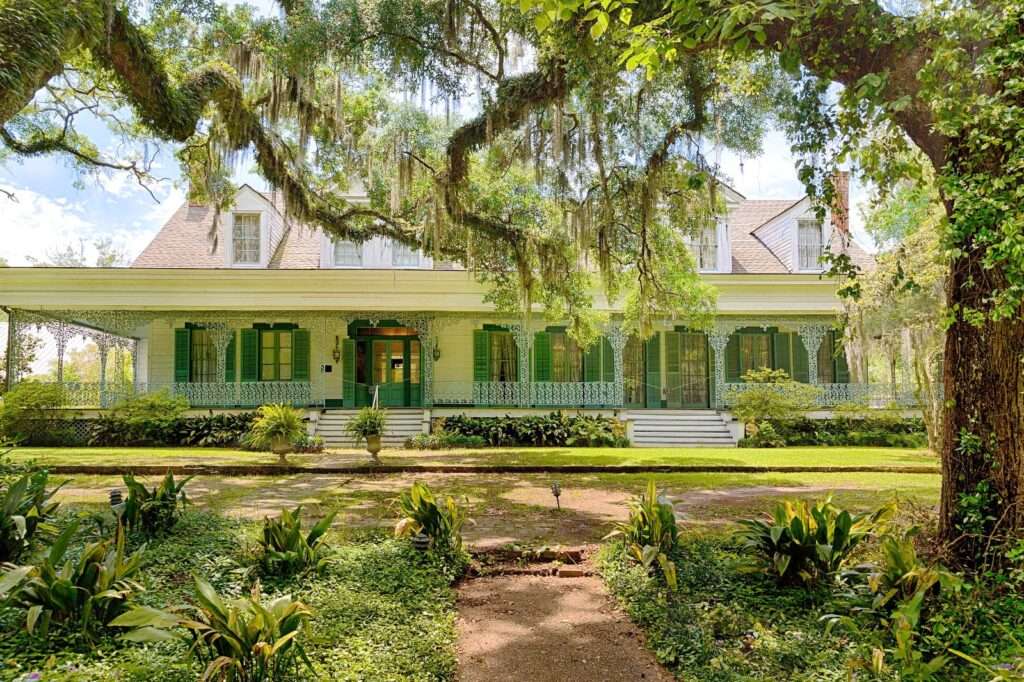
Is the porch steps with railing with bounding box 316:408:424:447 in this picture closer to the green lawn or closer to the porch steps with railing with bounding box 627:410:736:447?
the green lawn

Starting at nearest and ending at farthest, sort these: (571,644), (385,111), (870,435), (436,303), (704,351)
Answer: (571,644)
(385,111)
(870,435)
(436,303)
(704,351)

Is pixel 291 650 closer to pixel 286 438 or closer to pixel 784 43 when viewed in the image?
pixel 784 43

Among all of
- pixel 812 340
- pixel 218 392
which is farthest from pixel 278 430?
pixel 812 340

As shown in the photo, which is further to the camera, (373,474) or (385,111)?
(385,111)

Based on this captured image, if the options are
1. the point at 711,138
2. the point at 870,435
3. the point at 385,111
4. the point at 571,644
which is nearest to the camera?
the point at 571,644

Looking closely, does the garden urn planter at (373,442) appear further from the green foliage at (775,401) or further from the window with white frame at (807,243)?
the window with white frame at (807,243)

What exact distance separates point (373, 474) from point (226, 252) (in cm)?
993

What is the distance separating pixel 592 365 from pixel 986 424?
1460cm

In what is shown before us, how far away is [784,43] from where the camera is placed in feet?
15.5

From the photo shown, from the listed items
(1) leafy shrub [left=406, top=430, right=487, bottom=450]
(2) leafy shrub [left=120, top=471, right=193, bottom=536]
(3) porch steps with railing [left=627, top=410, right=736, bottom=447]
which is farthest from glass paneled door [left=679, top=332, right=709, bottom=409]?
(2) leafy shrub [left=120, top=471, right=193, bottom=536]

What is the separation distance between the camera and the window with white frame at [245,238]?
17969 mm

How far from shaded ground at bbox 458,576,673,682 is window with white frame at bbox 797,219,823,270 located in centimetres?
1588

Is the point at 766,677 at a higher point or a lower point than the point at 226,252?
lower

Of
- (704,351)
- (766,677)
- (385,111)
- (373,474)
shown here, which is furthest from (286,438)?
(704,351)
